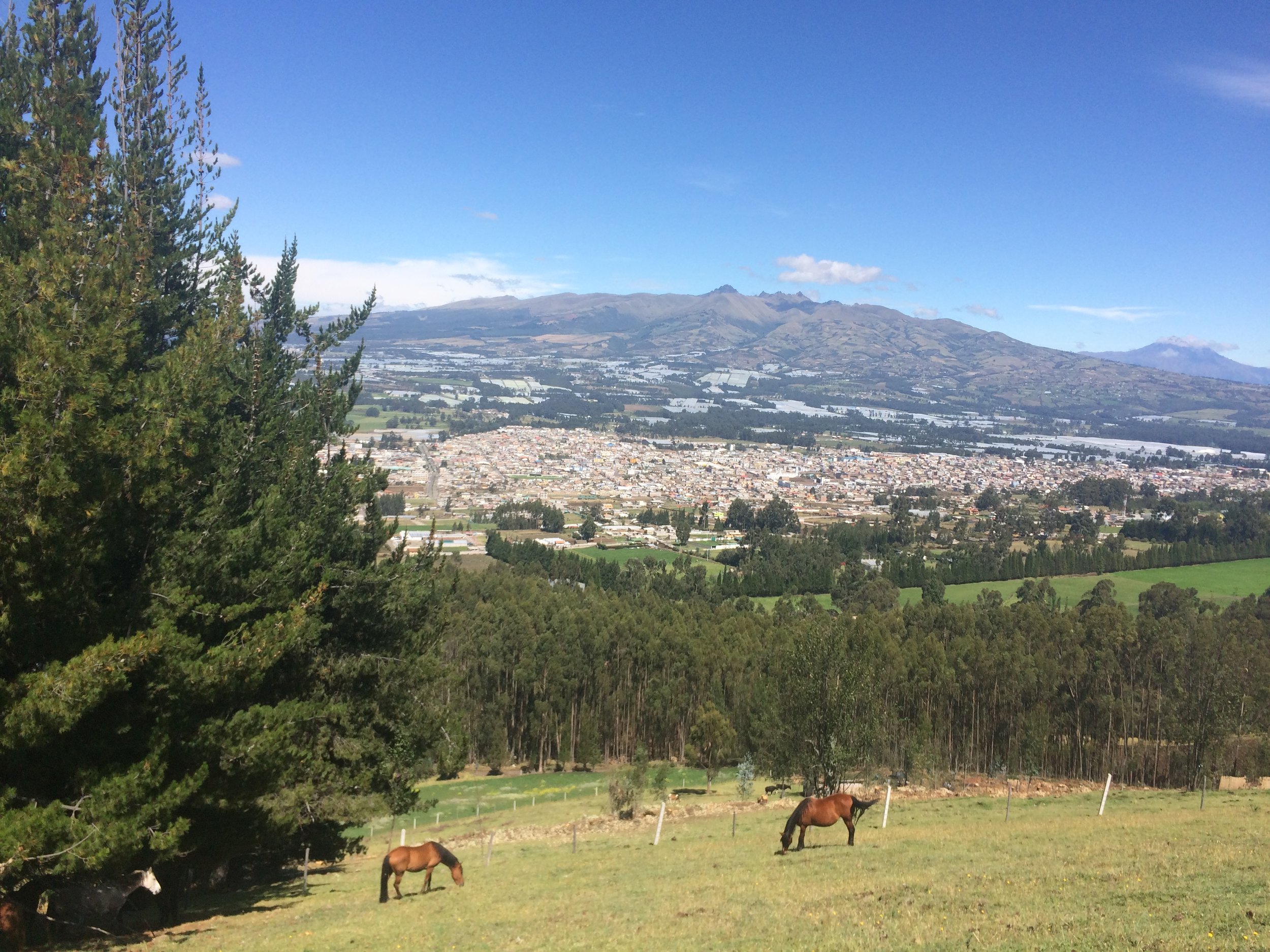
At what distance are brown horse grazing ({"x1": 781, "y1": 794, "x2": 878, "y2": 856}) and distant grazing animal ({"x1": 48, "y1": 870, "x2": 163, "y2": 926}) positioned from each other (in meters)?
11.0

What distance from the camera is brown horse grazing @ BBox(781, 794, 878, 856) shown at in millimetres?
15484

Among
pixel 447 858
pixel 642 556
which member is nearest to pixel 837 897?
pixel 447 858

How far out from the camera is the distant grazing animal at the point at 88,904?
1155 centimetres

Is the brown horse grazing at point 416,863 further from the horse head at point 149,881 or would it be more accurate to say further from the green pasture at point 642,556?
the green pasture at point 642,556

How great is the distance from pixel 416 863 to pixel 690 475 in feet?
478

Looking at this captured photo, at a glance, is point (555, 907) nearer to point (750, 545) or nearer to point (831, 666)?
point (831, 666)

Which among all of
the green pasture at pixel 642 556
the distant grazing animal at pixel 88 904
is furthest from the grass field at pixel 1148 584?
the distant grazing animal at pixel 88 904

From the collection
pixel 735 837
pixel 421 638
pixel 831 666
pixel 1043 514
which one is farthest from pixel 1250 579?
pixel 421 638

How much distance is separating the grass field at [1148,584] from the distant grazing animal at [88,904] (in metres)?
66.0

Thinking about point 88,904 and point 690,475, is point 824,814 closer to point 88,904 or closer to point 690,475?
point 88,904

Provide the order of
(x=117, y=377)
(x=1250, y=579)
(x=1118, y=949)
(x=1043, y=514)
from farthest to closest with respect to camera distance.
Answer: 1. (x=1043, y=514)
2. (x=1250, y=579)
3. (x=117, y=377)
4. (x=1118, y=949)

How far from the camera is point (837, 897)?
11.4m

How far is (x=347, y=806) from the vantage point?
628 inches

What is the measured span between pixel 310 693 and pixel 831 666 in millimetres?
16556
